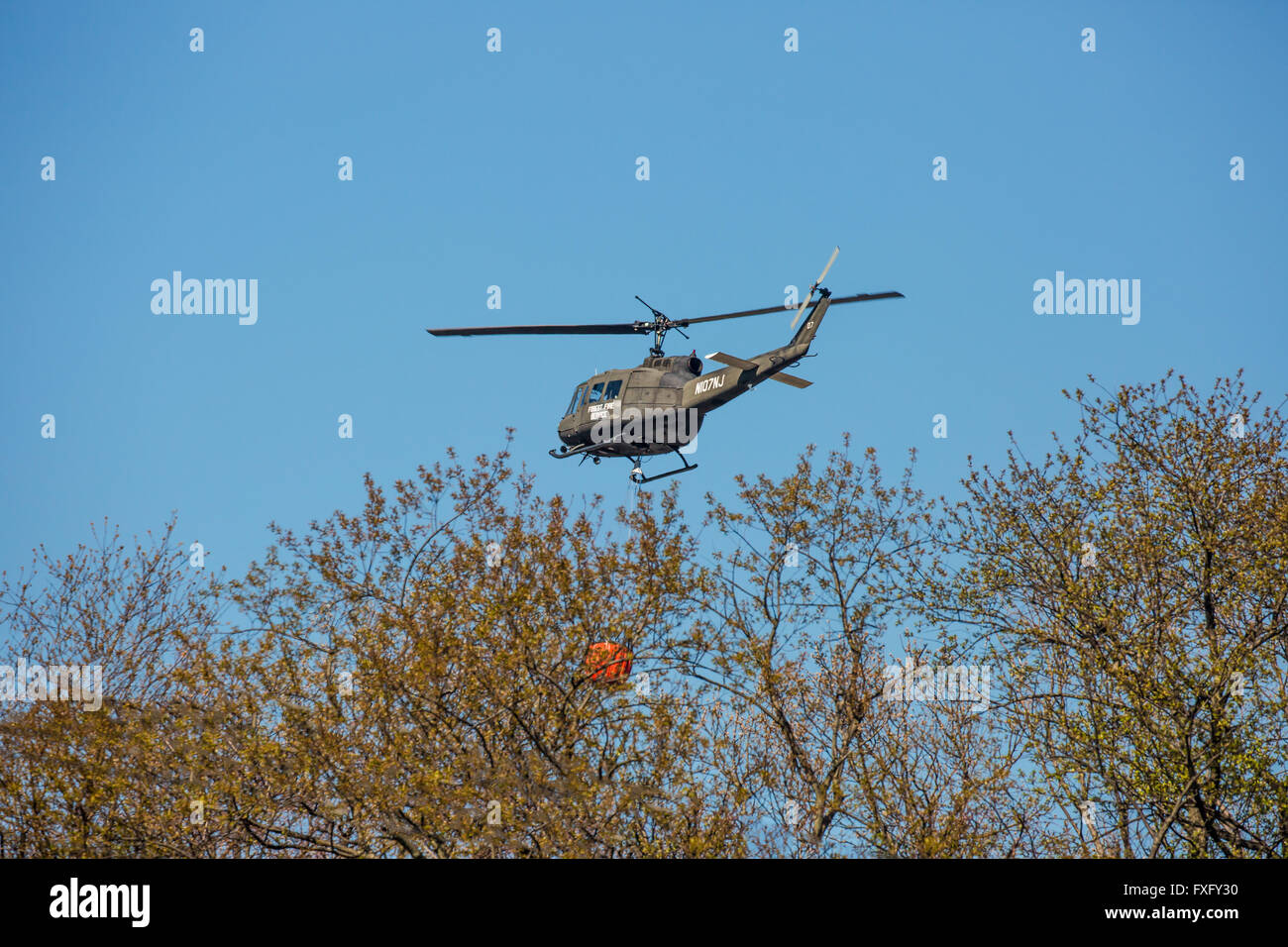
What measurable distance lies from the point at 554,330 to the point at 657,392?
302 centimetres

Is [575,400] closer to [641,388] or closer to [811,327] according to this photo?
[641,388]

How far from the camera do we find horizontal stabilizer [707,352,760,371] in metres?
30.6

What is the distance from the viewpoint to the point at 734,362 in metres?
31.9

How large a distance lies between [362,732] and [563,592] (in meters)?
4.77

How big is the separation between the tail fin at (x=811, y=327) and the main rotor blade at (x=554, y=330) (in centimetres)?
617

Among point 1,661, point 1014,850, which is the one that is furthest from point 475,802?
point 1,661

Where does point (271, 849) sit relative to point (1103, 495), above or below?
below

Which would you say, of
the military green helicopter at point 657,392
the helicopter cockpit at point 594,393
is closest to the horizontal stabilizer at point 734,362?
the military green helicopter at point 657,392

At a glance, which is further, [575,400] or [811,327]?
[575,400]

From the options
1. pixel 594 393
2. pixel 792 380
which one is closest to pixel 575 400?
pixel 594 393

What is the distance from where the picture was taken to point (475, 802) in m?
24.5

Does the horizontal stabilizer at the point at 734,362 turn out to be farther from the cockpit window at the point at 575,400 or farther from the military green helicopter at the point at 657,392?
the cockpit window at the point at 575,400

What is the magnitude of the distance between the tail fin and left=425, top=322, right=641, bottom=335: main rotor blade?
6170 millimetres
